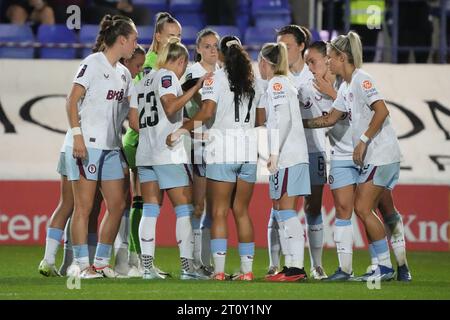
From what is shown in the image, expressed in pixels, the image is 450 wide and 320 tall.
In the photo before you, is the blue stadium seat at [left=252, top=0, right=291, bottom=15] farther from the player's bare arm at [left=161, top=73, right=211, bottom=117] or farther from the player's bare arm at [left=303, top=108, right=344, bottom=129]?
the player's bare arm at [left=161, top=73, right=211, bottom=117]

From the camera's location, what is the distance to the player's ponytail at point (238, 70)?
964 cm

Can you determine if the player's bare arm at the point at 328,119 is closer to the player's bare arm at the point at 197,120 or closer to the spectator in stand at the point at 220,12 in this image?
the player's bare arm at the point at 197,120

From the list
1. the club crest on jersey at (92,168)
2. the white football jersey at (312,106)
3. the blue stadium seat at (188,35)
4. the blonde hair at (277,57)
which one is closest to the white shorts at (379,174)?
the white football jersey at (312,106)

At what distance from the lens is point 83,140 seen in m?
9.60

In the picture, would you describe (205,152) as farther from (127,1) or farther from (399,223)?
(127,1)

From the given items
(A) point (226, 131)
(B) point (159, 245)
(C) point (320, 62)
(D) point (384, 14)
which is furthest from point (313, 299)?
(D) point (384, 14)

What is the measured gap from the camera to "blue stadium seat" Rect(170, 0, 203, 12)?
1658 centimetres

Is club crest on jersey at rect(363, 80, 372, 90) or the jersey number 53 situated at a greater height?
club crest on jersey at rect(363, 80, 372, 90)

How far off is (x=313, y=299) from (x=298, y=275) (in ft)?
4.10

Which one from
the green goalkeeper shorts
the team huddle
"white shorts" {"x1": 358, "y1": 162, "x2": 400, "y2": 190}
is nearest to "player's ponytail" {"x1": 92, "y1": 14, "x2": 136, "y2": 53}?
the team huddle

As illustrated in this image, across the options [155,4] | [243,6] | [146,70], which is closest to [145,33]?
[155,4]

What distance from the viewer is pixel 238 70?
9.66 metres

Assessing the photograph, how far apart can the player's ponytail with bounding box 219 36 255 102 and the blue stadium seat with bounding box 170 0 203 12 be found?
7.00 meters

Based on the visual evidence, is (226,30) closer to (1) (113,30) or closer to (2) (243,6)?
(2) (243,6)
